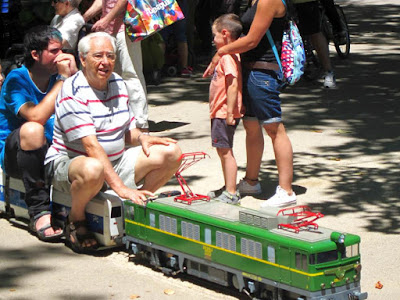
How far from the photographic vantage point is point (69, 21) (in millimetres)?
9195

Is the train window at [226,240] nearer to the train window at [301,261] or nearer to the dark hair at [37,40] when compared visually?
the train window at [301,261]

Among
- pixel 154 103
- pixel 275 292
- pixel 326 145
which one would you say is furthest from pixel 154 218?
pixel 154 103

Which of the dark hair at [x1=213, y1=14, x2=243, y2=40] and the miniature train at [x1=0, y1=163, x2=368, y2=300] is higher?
the dark hair at [x1=213, y1=14, x2=243, y2=40]

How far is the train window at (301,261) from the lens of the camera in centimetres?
498

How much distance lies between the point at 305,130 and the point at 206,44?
17.6 ft

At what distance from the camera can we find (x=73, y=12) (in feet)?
30.3

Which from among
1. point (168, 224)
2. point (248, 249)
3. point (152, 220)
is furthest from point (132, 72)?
point (248, 249)

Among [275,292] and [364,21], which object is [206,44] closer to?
[364,21]

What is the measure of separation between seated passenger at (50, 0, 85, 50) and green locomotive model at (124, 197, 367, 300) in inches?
136

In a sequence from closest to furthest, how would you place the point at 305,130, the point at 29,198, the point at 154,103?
the point at 29,198 < the point at 305,130 < the point at 154,103

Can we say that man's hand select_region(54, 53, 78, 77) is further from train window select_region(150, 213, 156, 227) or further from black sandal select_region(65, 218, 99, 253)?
train window select_region(150, 213, 156, 227)

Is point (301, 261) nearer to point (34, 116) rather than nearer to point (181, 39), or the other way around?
point (34, 116)

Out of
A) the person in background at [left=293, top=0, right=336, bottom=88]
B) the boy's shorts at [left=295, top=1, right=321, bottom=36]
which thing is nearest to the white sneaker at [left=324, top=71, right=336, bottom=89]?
the person in background at [left=293, top=0, right=336, bottom=88]

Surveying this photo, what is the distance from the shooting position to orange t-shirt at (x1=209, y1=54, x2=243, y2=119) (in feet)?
23.5
